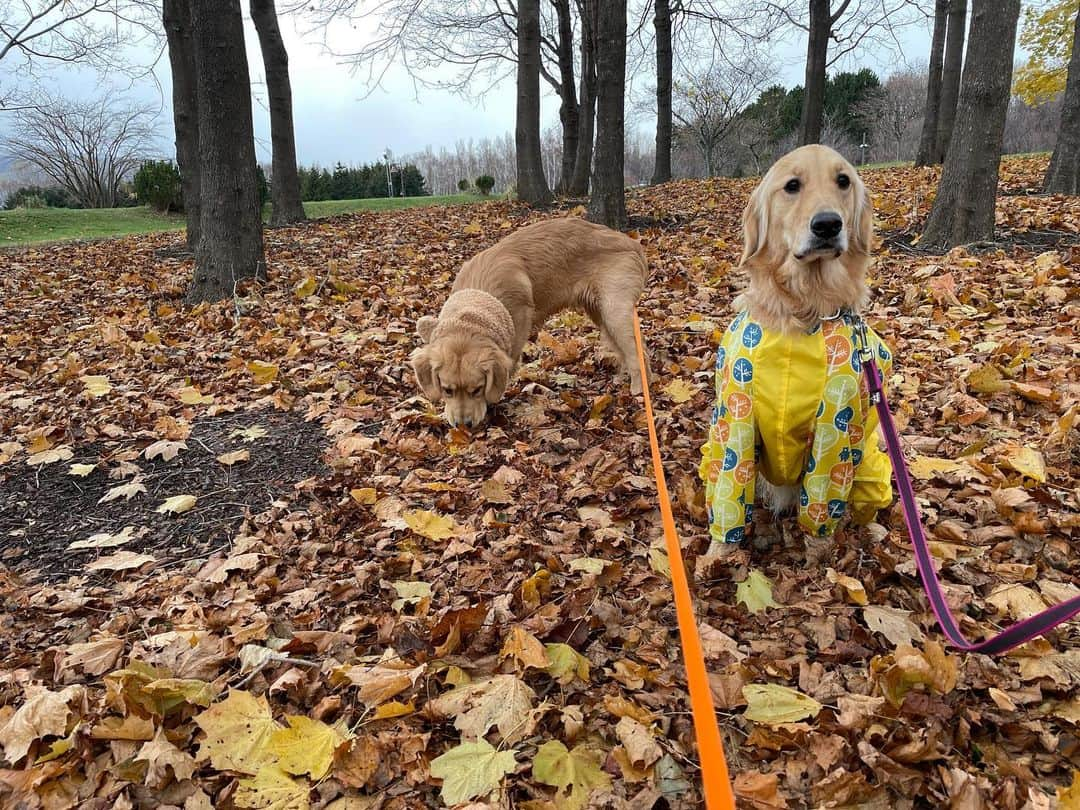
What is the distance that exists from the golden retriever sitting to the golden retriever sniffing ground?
2111 millimetres

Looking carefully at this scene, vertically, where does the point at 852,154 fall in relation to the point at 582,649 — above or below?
above

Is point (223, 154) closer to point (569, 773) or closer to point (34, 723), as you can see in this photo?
point (34, 723)

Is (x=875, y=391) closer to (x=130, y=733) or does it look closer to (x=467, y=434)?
(x=467, y=434)

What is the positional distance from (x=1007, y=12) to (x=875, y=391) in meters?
6.68

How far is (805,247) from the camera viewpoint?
2584 mm

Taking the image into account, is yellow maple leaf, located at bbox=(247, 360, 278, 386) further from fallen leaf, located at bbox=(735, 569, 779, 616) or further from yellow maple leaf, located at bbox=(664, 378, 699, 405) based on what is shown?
fallen leaf, located at bbox=(735, 569, 779, 616)

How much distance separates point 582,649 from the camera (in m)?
2.44

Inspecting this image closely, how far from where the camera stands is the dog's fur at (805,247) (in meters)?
2.62

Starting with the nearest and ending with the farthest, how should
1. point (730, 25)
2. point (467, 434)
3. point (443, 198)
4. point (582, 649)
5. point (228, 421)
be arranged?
1. point (582, 649)
2. point (467, 434)
3. point (228, 421)
4. point (730, 25)
5. point (443, 198)

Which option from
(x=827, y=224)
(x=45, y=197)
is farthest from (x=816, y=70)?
(x=45, y=197)

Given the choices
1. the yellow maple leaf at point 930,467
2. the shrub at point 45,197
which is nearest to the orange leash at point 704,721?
the yellow maple leaf at point 930,467

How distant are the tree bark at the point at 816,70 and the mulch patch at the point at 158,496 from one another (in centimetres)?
1522

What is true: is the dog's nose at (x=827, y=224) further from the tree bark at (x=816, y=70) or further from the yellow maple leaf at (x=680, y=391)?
the tree bark at (x=816, y=70)

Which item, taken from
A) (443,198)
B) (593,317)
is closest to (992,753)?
(593,317)
